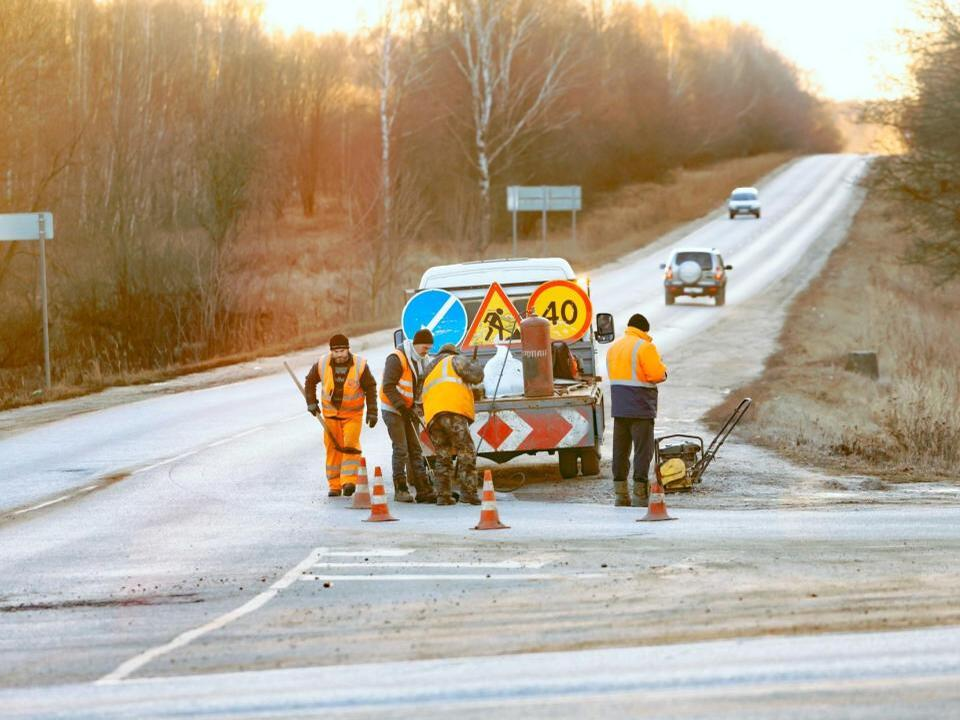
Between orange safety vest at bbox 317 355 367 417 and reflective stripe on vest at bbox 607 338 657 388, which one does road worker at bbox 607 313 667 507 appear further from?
orange safety vest at bbox 317 355 367 417

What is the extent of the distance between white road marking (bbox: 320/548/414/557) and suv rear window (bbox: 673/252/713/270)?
33613 mm

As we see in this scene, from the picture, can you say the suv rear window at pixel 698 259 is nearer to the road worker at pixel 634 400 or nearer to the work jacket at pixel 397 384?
the work jacket at pixel 397 384

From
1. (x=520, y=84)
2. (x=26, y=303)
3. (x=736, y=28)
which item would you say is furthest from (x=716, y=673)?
(x=736, y=28)

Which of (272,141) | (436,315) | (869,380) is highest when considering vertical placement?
(272,141)

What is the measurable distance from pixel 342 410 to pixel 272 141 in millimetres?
68087

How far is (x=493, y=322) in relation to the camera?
16953mm

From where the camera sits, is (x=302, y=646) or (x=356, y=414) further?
(x=356, y=414)

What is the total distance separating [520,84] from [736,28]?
80575 millimetres

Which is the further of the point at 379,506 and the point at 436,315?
the point at 436,315

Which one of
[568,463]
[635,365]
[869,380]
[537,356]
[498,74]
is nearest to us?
[635,365]

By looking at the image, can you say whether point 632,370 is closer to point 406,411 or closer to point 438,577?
point 406,411

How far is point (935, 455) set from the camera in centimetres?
1848

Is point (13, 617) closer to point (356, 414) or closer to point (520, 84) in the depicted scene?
point (356, 414)

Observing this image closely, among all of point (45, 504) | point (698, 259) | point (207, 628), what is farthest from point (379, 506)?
point (698, 259)
